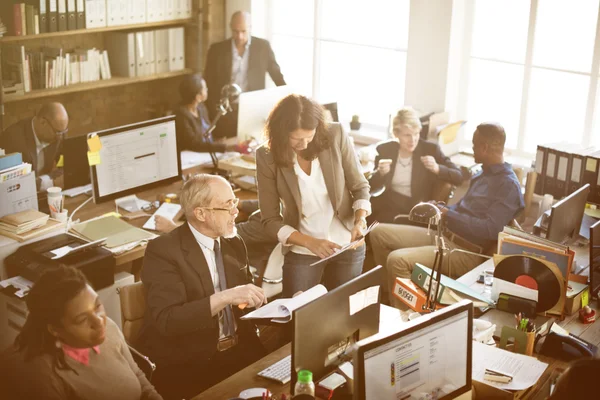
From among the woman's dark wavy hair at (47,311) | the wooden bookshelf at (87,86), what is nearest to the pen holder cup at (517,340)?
the woman's dark wavy hair at (47,311)

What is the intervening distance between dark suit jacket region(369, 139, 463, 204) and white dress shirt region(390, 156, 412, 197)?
0.02m

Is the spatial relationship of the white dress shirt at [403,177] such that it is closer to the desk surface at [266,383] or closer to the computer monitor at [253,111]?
the computer monitor at [253,111]

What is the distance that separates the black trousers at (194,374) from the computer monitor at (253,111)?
7.17 feet

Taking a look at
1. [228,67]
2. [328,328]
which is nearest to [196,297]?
[328,328]

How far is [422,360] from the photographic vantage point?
2.39 meters

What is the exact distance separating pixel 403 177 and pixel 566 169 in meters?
1.00

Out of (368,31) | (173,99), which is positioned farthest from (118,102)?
(368,31)

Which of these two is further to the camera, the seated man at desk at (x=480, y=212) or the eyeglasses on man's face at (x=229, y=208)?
the seated man at desk at (x=480, y=212)

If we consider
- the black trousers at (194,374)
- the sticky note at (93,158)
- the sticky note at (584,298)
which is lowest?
the black trousers at (194,374)

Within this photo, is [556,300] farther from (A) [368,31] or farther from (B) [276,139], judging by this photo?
(A) [368,31]

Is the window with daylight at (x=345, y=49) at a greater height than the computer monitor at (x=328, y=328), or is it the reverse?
the window with daylight at (x=345, y=49)

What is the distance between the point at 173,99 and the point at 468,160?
2.97 m

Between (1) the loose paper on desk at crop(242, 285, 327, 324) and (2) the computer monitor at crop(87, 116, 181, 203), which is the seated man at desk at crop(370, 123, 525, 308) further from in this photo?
(2) the computer monitor at crop(87, 116, 181, 203)

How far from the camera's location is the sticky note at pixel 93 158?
4.11 metres
